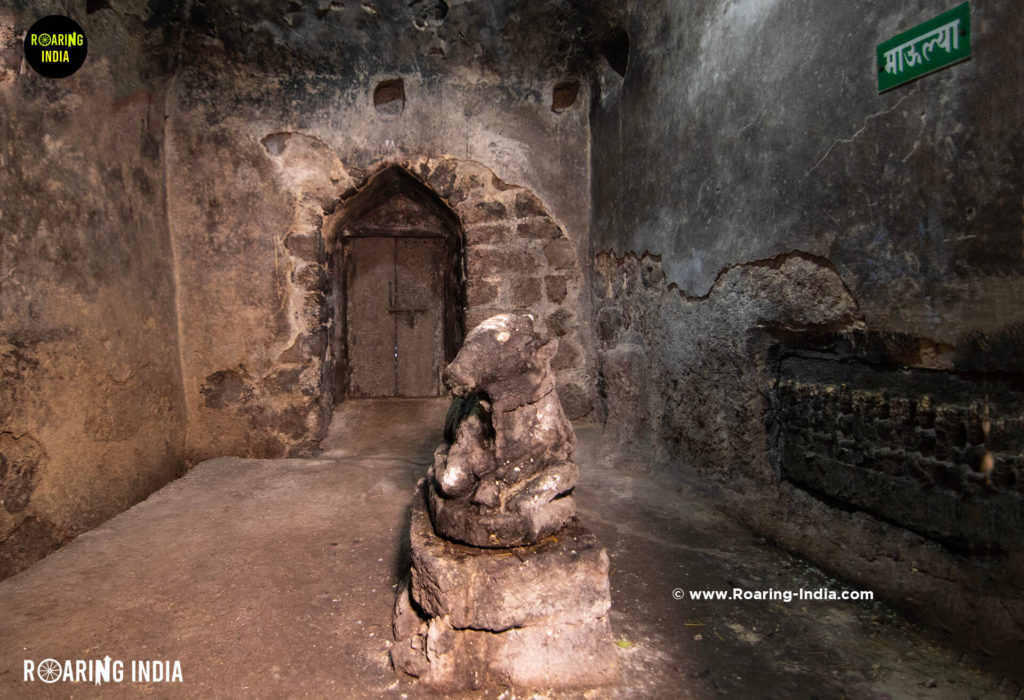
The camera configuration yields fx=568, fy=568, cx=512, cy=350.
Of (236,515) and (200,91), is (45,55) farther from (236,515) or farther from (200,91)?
(236,515)

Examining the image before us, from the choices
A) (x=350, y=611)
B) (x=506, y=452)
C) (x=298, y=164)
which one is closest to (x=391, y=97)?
(x=298, y=164)

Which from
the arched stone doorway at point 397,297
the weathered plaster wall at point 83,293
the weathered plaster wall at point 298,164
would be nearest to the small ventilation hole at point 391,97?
the weathered plaster wall at point 298,164

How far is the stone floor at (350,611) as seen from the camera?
1530mm

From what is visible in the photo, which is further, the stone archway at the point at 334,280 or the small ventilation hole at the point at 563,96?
the small ventilation hole at the point at 563,96

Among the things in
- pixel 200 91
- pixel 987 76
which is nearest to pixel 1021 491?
pixel 987 76

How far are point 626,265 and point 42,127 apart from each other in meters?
2.90

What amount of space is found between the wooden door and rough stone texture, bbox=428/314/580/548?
8.43 feet

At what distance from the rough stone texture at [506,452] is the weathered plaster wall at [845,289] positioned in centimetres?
105

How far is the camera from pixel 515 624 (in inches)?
60.0

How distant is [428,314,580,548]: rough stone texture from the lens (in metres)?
1.62

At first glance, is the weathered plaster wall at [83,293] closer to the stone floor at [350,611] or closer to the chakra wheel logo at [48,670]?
the stone floor at [350,611]

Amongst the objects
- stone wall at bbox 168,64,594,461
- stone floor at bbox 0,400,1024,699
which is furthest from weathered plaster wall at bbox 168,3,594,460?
stone floor at bbox 0,400,1024,699

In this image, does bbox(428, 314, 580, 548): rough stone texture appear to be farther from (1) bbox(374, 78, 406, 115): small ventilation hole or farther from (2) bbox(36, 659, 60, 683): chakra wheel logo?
(1) bbox(374, 78, 406, 115): small ventilation hole

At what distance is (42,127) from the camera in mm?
2393
